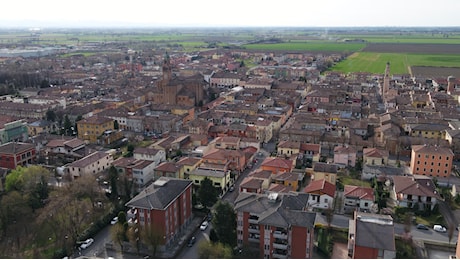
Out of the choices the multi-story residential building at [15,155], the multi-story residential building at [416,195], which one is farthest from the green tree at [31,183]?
the multi-story residential building at [416,195]

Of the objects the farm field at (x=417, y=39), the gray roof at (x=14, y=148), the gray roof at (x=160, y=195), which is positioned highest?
the farm field at (x=417, y=39)

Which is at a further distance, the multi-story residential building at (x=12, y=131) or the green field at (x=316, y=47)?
the green field at (x=316, y=47)

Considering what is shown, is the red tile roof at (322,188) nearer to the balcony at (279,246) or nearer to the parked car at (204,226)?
the balcony at (279,246)

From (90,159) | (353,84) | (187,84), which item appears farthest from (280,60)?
(90,159)

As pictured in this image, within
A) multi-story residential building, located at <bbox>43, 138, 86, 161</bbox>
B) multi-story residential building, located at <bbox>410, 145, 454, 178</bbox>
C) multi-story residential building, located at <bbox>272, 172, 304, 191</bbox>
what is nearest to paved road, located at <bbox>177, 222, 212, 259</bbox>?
multi-story residential building, located at <bbox>272, 172, 304, 191</bbox>

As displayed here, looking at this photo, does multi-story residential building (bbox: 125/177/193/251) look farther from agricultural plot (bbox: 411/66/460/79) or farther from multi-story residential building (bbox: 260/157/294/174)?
agricultural plot (bbox: 411/66/460/79)

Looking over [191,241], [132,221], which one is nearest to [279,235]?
[191,241]
